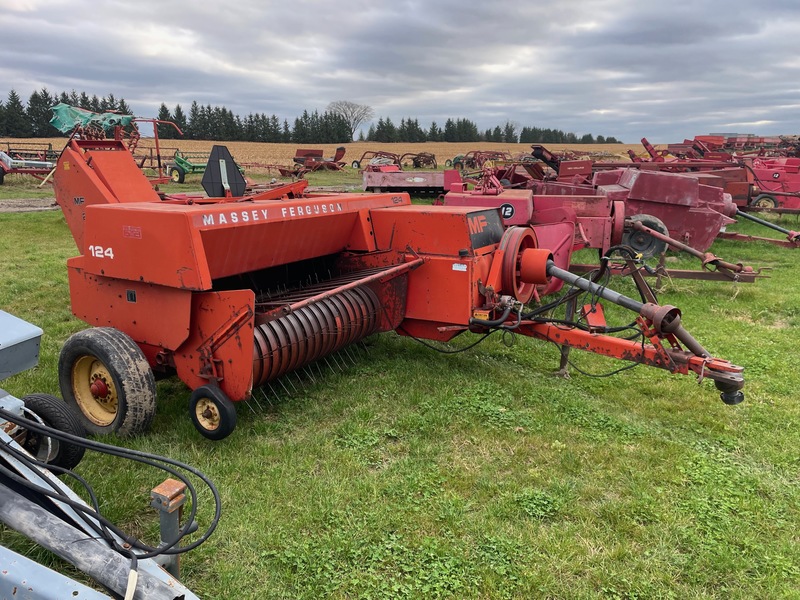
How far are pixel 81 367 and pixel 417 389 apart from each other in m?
2.35

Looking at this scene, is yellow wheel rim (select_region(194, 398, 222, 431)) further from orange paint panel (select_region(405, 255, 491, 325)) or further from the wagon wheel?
the wagon wheel

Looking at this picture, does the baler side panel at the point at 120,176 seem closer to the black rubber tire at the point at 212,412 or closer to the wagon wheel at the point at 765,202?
the black rubber tire at the point at 212,412

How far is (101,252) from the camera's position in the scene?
3.85 meters

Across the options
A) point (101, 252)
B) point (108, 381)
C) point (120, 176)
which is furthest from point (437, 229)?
point (120, 176)

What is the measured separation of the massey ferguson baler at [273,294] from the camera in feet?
11.6

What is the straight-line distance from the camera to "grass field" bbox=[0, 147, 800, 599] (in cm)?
263

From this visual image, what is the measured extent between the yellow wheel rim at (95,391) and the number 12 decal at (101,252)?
67 centimetres

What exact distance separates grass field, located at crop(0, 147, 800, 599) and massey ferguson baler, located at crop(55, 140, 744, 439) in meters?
0.38

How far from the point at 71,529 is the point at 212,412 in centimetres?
147

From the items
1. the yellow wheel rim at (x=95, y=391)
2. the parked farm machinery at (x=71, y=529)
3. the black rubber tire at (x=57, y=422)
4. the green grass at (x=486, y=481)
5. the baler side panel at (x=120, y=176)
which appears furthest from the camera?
the baler side panel at (x=120, y=176)

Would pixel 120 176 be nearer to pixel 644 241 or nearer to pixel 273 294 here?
pixel 273 294

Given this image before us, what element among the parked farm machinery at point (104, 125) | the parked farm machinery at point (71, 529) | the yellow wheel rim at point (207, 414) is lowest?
the yellow wheel rim at point (207, 414)

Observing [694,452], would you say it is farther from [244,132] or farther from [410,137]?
[410,137]

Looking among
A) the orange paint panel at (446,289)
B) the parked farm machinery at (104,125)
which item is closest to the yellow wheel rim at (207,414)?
the orange paint panel at (446,289)
